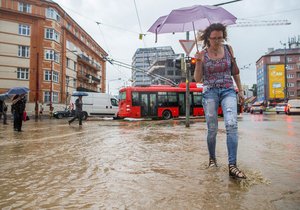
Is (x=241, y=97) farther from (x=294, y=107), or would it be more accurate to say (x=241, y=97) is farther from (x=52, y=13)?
(x=52, y=13)

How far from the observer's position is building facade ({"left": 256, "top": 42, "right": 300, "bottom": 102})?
8950 cm

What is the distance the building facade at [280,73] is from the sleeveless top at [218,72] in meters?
94.3

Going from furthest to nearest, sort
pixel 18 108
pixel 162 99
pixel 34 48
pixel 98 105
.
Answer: pixel 34 48, pixel 98 105, pixel 162 99, pixel 18 108

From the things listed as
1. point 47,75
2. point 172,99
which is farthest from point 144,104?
point 47,75

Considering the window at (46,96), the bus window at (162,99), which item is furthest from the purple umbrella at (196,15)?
the window at (46,96)

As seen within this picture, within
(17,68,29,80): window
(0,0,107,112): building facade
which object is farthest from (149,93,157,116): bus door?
(17,68,29,80): window

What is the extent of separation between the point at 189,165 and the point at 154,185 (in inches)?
41.1

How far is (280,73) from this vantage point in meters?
93.1

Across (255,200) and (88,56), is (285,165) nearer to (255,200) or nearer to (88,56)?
(255,200)

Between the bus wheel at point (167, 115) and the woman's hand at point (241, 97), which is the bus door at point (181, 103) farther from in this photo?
the woman's hand at point (241, 97)

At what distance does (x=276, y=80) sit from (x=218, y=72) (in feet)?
327

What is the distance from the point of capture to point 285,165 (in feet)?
11.6

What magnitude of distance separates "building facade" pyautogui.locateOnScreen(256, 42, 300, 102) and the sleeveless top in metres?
94.3

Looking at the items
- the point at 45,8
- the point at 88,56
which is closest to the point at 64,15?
the point at 45,8
